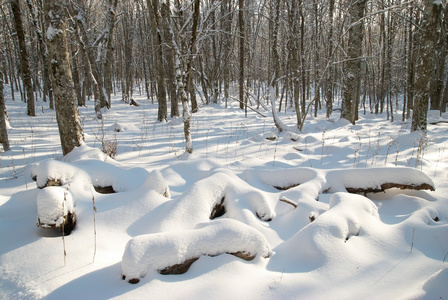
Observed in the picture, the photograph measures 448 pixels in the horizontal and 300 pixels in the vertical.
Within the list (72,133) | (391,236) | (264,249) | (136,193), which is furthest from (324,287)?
(72,133)

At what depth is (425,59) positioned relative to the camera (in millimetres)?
6586

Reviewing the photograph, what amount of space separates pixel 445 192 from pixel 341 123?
607 centimetres

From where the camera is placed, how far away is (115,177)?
3.56 m

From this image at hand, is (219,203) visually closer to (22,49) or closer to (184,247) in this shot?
(184,247)

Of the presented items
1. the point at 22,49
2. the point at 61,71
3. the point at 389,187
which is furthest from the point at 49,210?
the point at 22,49

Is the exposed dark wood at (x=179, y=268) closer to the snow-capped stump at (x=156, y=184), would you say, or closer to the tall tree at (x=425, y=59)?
the snow-capped stump at (x=156, y=184)

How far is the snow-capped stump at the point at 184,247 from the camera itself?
1.93 m

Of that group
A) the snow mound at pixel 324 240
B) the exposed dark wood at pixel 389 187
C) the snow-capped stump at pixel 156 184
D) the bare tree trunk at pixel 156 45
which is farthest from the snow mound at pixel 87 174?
the bare tree trunk at pixel 156 45

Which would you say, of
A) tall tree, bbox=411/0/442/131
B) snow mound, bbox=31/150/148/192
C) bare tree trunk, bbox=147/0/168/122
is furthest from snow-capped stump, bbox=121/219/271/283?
bare tree trunk, bbox=147/0/168/122

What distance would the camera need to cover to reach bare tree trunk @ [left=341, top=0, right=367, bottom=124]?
28.4ft

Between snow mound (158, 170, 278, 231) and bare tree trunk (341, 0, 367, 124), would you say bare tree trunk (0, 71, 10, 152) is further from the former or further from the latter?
bare tree trunk (341, 0, 367, 124)

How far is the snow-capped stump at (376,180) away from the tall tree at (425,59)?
4.30 metres

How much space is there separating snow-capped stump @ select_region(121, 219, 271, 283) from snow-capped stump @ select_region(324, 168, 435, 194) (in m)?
1.92

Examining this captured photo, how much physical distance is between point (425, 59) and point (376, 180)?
506cm
